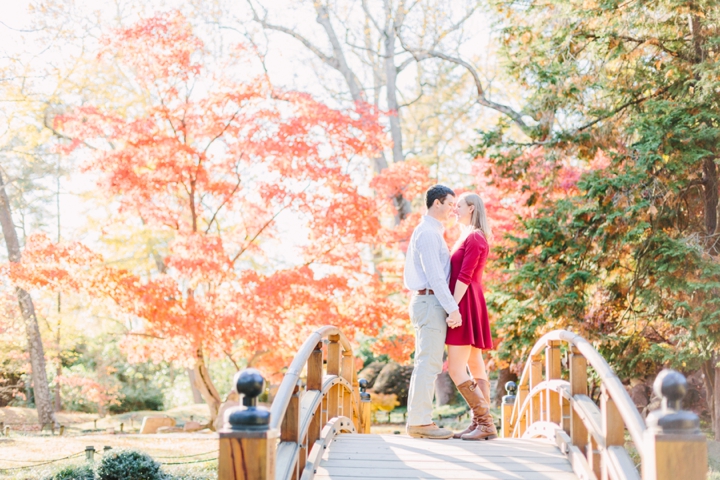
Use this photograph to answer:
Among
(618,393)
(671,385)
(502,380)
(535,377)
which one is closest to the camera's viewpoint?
(671,385)

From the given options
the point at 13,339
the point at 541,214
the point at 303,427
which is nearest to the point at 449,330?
the point at 303,427

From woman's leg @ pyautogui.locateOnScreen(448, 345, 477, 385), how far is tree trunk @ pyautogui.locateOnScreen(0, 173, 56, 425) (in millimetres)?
14274

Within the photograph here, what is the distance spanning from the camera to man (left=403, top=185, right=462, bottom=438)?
4801 mm

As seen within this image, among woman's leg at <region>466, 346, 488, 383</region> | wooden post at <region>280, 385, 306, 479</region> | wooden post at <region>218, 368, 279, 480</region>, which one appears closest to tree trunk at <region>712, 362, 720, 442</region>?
woman's leg at <region>466, 346, 488, 383</region>

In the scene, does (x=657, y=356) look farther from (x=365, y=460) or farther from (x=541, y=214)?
(x=365, y=460)

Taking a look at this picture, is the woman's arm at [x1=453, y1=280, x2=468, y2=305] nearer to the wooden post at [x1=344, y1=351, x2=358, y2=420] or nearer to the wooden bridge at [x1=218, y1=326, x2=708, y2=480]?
the wooden bridge at [x1=218, y1=326, x2=708, y2=480]

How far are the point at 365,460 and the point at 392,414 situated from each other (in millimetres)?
14396

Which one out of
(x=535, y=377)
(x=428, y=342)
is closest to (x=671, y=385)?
(x=428, y=342)

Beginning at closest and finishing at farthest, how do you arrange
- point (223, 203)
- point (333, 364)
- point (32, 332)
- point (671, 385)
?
point (671, 385) → point (333, 364) → point (223, 203) → point (32, 332)

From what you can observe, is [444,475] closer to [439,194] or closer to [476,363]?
[476,363]

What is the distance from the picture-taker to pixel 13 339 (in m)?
18.2

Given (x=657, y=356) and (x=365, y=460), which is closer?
(x=365, y=460)

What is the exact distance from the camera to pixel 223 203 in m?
11.6

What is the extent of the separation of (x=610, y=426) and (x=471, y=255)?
176 cm
